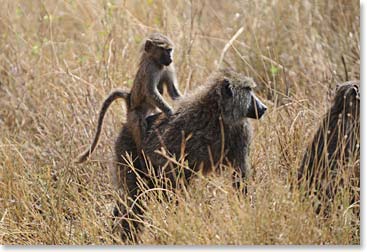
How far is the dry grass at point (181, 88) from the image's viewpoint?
4.10 metres

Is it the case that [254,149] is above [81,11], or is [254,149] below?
below

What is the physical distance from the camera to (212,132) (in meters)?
4.48

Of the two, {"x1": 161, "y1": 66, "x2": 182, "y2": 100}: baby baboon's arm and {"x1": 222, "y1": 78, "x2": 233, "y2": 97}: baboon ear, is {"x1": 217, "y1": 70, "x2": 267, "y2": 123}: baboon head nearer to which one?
{"x1": 222, "y1": 78, "x2": 233, "y2": 97}: baboon ear

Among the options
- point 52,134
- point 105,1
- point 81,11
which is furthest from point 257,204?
point 81,11

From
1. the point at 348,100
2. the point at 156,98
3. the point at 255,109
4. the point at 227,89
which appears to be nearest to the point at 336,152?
the point at 348,100

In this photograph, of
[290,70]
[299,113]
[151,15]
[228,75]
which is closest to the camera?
[228,75]

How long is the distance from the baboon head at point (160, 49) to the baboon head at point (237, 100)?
1.42ft

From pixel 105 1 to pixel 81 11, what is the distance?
531 mm

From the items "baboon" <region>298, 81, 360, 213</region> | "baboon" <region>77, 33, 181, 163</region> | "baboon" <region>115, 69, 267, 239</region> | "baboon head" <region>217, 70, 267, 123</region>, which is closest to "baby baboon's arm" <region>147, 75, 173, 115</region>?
"baboon" <region>77, 33, 181, 163</region>

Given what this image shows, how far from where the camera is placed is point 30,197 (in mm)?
4840

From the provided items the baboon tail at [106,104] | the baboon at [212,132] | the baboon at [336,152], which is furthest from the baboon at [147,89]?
the baboon at [336,152]

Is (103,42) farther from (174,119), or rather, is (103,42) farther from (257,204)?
(257,204)

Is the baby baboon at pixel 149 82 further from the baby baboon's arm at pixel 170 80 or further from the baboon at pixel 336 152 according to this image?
the baboon at pixel 336 152

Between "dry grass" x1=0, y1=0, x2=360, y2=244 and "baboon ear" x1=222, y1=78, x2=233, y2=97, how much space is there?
0.39 m
